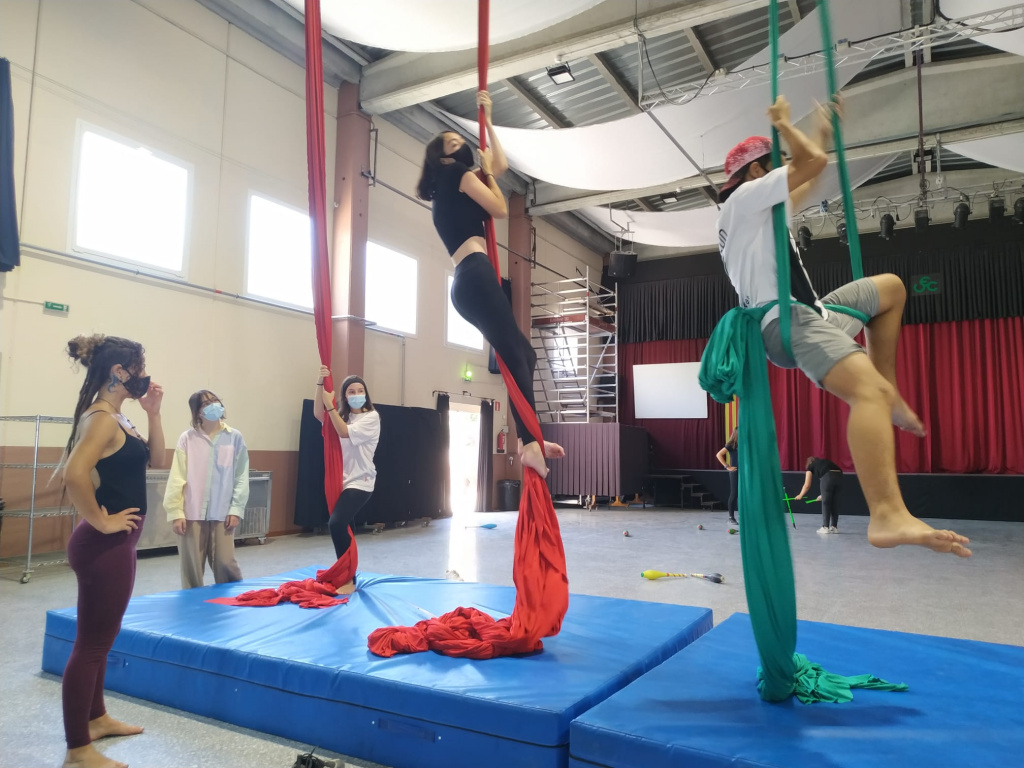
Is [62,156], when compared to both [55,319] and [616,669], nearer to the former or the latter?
[55,319]

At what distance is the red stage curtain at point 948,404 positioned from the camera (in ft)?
38.0

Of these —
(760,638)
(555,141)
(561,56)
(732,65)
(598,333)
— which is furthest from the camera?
(598,333)

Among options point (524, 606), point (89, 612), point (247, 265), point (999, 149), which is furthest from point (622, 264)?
point (89, 612)

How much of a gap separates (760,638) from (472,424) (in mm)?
9983

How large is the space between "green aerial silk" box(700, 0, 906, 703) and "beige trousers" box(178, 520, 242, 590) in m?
3.22

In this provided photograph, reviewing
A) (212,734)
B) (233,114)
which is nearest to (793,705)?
(212,734)

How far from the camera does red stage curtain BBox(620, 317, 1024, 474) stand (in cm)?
1159

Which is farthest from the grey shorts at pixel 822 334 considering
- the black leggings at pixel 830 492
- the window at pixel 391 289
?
the window at pixel 391 289

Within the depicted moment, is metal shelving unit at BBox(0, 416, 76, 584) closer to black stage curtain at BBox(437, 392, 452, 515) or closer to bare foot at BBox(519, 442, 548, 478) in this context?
bare foot at BBox(519, 442, 548, 478)

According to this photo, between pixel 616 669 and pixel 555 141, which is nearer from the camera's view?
A: pixel 616 669

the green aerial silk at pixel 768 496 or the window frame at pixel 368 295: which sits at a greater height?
the window frame at pixel 368 295

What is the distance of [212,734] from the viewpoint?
2.51 metres

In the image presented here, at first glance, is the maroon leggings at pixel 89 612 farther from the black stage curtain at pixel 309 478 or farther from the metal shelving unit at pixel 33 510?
the black stage curtain at pixel 309 478

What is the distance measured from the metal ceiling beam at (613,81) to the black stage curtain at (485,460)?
536 cm
